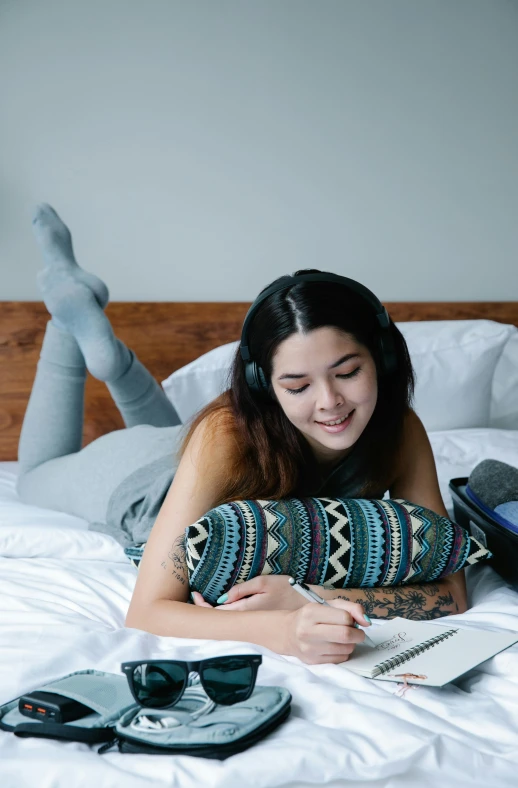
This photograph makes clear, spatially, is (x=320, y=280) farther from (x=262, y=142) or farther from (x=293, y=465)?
(x=262, y=142)

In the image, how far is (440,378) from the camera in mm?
2156

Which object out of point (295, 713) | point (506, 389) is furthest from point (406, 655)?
point (506, 389)

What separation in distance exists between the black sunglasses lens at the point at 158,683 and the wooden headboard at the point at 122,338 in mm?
1724

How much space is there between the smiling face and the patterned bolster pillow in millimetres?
109

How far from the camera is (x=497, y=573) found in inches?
47.6

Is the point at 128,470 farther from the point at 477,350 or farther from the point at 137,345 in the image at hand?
the point at 477,350

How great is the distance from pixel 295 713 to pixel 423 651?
0.63ft

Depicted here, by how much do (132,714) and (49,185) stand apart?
197cm

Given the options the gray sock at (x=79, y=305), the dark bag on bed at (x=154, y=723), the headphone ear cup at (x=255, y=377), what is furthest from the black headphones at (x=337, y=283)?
the gray sock at (x=79, y=305)

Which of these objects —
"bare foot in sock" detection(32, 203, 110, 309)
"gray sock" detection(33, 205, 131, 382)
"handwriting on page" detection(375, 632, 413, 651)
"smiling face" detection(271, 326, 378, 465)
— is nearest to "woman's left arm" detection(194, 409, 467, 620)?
"handwriting on page" detection(375, 632, 413, 651)

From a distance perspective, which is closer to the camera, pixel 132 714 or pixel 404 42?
pixel 132 714

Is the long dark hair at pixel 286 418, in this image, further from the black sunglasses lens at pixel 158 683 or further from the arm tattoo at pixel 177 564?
the black sunglasses lens at pixel 158 683

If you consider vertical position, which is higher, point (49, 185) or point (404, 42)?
point (404, 42)

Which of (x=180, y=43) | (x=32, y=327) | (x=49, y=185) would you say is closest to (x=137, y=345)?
(x=32, y=327)
